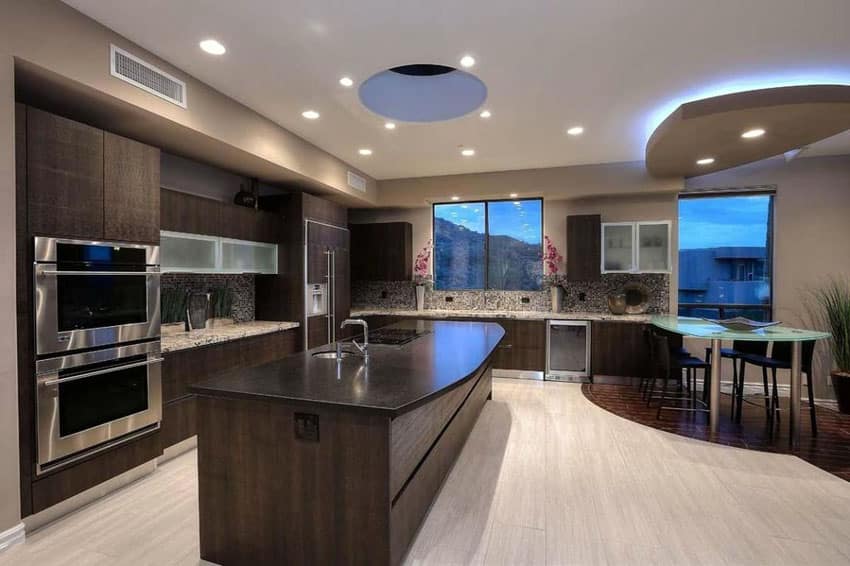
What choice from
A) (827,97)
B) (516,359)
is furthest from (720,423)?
(827,97)

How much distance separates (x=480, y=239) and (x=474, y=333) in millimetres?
3149

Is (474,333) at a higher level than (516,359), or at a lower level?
higher

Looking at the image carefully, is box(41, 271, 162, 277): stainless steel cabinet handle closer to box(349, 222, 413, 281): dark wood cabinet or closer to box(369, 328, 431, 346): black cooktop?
box(369, 328, 431, 346): black cooktop

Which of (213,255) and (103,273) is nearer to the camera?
(103,273)

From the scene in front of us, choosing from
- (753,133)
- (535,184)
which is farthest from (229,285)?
(753,133)

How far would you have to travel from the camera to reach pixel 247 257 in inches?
173

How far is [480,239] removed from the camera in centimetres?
671

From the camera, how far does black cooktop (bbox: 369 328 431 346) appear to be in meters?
3.23

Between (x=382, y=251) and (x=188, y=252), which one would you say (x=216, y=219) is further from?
(x=382, y=251)

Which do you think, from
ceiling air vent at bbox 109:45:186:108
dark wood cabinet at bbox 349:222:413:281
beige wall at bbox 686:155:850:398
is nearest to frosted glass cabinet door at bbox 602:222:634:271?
beige wall at bbox 686:155:850:398

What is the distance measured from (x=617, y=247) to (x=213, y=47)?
518cm

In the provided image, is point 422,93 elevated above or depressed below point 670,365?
above

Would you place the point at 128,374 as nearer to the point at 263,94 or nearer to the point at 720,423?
the point at 263,94

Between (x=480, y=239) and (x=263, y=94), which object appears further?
(x=480, y=239)
